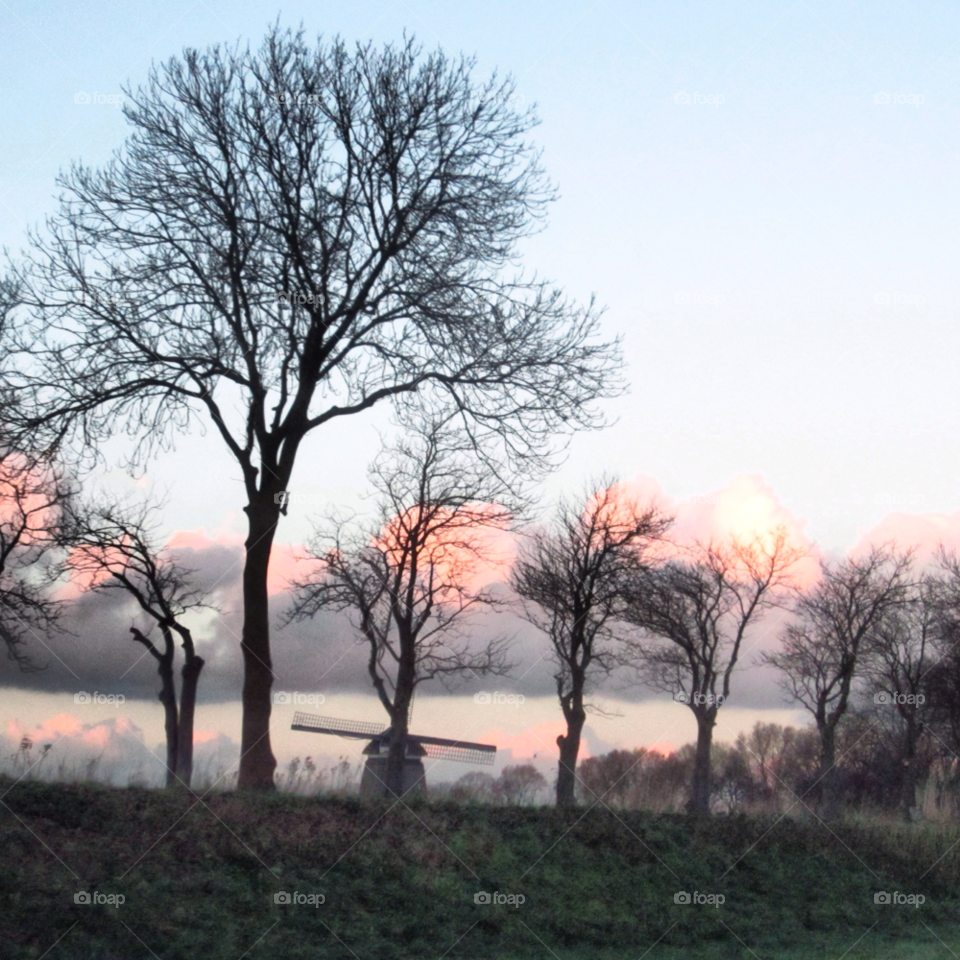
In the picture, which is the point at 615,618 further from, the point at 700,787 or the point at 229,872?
the point at 229,872

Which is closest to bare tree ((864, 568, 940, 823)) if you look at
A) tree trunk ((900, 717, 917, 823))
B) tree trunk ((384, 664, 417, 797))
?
tree trunk ((900, 717, 917, 823))

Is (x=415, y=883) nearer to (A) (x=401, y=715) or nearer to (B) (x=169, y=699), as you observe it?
(B) (x=169, y=699)

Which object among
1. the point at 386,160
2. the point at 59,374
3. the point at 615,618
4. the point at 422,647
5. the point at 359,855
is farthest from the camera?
the point at 615,618

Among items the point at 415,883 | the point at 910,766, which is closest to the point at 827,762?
the point at 910,766

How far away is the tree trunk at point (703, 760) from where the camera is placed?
31.9 meters

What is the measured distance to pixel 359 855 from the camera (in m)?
13.4

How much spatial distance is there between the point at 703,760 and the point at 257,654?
68.3 ft

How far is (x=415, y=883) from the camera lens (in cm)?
1310

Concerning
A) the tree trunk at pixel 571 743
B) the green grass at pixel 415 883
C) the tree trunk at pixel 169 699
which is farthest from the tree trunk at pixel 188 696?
the tree trunk at pixel 571 743

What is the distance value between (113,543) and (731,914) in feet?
40.2

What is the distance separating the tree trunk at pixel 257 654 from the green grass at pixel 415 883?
1.45 meters

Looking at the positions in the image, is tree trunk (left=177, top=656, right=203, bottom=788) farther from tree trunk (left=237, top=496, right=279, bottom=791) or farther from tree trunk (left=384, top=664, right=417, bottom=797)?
tree trunk (left=384, top=664, right=417, bottom=797)

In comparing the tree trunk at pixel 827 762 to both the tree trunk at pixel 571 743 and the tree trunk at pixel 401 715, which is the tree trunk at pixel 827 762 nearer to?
the tree trunk at pixel 571 743

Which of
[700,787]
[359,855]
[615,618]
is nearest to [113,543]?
[359,855]
